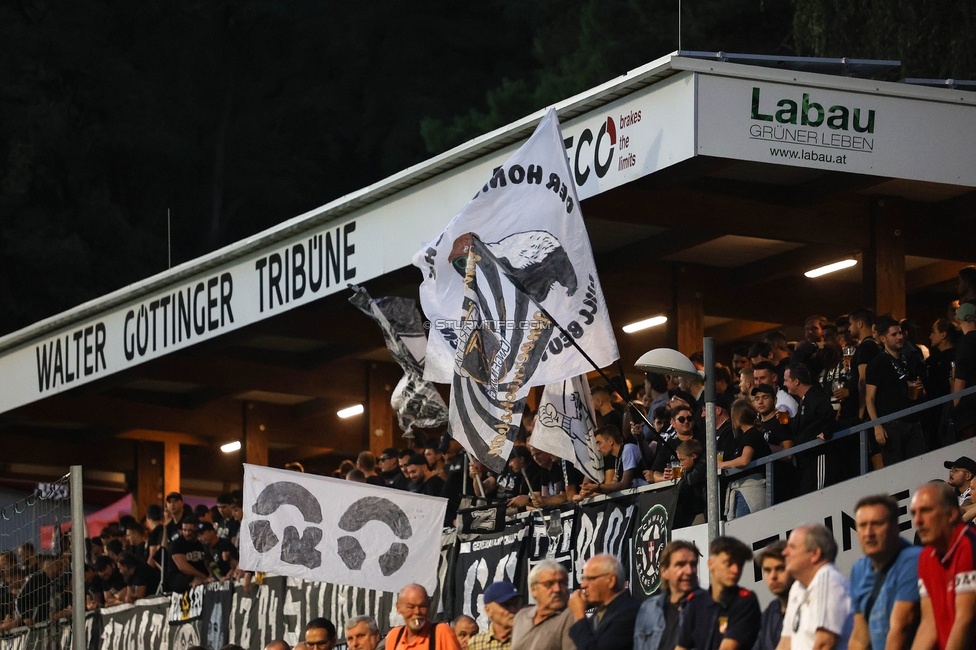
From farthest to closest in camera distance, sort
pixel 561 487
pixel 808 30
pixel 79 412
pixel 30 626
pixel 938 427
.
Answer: pixel 808 30
pixel 79 412
pixel 30 626
pixel 561 487
pixel 938 427

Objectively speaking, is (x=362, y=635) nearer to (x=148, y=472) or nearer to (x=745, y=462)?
(x=745, y=462)

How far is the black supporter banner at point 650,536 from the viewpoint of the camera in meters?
12.9

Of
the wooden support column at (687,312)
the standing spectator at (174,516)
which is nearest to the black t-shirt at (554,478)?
the wooden support column at (687,312)

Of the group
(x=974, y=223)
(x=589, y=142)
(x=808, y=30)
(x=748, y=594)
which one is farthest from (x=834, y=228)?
(x=808, y=30)

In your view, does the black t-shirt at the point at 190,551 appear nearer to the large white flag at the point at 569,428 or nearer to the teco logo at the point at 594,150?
the large white flag at the point at 569,428

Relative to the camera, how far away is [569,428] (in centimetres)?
1384

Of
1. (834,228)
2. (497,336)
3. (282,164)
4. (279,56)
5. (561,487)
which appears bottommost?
(561,487)

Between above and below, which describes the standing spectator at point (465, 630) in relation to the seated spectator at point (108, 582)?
below

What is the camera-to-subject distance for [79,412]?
2494cm

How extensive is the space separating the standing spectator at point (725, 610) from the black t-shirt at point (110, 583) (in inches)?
478

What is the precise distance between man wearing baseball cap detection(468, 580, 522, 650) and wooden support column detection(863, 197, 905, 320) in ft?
20.4

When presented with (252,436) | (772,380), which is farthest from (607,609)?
(252,436)

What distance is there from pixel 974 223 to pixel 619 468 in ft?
18.1

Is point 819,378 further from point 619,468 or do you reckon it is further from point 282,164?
point 282,164
